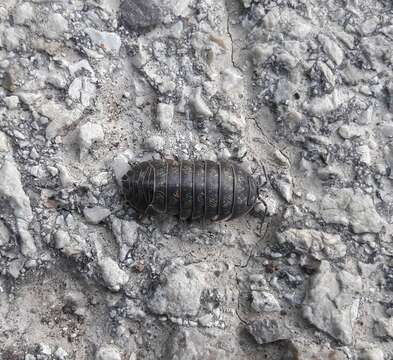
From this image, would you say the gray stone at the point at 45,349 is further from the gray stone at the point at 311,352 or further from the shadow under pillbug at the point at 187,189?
the gray stone at the point at 311,352

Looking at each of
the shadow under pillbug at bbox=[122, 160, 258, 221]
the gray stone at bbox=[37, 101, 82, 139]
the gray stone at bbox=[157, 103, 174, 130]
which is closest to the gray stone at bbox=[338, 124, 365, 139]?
the shadow under pillbug at bbox=[122, 160, 258, 221]

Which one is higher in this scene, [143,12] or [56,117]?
[143,12]

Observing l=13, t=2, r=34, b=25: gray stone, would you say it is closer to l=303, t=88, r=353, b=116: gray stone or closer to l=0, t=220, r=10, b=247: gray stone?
l=0, t=220, r=10, b=247: gray stone

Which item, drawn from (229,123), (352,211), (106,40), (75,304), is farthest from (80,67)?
(352,211)

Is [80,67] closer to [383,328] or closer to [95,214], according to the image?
[95,214]

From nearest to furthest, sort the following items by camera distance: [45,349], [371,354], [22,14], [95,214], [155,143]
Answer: [45,349]
[371,354]
[95,214]
[22,14]
[155,143]

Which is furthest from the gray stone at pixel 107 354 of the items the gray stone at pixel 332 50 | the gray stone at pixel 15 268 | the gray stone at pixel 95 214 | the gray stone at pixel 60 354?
the gray stone at pixel 332 50
